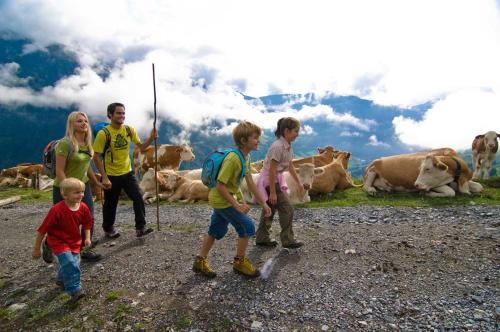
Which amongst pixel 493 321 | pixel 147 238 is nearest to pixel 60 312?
pixel 147 238

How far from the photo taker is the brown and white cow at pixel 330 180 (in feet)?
45.5

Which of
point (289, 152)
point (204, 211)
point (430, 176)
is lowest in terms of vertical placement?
point (204, 211)

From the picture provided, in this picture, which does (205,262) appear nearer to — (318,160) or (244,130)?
(244,130)

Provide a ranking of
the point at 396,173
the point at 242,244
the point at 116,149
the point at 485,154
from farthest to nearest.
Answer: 1. the point at 485,154
2. the point at 396,173
3. the point at 116,149
4. the point at 242,244

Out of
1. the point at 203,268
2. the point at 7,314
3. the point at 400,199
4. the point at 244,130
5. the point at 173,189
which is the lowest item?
the point at 173,189

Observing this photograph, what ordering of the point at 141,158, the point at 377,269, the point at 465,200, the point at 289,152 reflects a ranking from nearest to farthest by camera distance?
the point at 377,269, the point at 289,152, the point at 465,200, the point at 141,158

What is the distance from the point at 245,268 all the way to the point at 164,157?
1827 cm

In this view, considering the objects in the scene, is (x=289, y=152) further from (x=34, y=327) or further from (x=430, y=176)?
(x=430, y=176)

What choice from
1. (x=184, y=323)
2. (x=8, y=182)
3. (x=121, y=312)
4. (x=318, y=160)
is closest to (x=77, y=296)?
(x=121, y=312)

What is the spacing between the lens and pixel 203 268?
5.72m

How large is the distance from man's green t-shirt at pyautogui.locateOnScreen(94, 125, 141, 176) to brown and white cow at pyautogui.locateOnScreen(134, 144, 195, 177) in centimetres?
1455

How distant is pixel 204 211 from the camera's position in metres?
11.8

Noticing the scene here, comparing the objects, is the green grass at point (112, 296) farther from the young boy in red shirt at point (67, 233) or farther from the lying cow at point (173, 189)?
the lying cow at point (173, 189)

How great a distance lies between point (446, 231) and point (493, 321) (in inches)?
143
